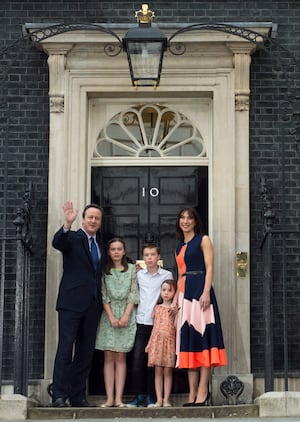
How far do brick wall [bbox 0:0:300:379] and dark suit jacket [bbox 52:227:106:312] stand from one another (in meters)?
0.87

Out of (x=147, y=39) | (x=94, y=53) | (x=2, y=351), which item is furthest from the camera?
(x=94, y=53)

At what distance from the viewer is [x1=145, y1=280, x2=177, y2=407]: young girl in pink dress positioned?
11.8 meters

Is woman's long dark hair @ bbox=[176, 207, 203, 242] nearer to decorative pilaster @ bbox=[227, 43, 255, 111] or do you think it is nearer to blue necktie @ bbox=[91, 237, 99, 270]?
blue necktie @ bbox=[91, 237, 99, 270]

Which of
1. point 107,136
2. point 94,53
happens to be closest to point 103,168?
point 107,136

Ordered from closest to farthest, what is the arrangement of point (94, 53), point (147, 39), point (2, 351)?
point (147, 39)
point (2, 351)
point (94, 53)

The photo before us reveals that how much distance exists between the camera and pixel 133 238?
1315 centimetres

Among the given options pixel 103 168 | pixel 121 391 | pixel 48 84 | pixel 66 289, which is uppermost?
pixel 48 84

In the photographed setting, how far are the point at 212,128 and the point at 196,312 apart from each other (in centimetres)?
236

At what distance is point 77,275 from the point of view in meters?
11.9

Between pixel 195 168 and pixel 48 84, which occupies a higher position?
pixel 48 84

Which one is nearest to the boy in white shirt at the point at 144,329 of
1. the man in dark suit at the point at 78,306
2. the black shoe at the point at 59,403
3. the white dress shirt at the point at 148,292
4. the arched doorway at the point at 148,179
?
the white dress shirt at the point at 148,292

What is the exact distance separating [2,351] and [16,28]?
3550mm

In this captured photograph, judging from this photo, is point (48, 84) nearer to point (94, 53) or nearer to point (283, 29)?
point (94, 53)

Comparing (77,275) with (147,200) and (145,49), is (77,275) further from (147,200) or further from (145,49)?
(145,49)
